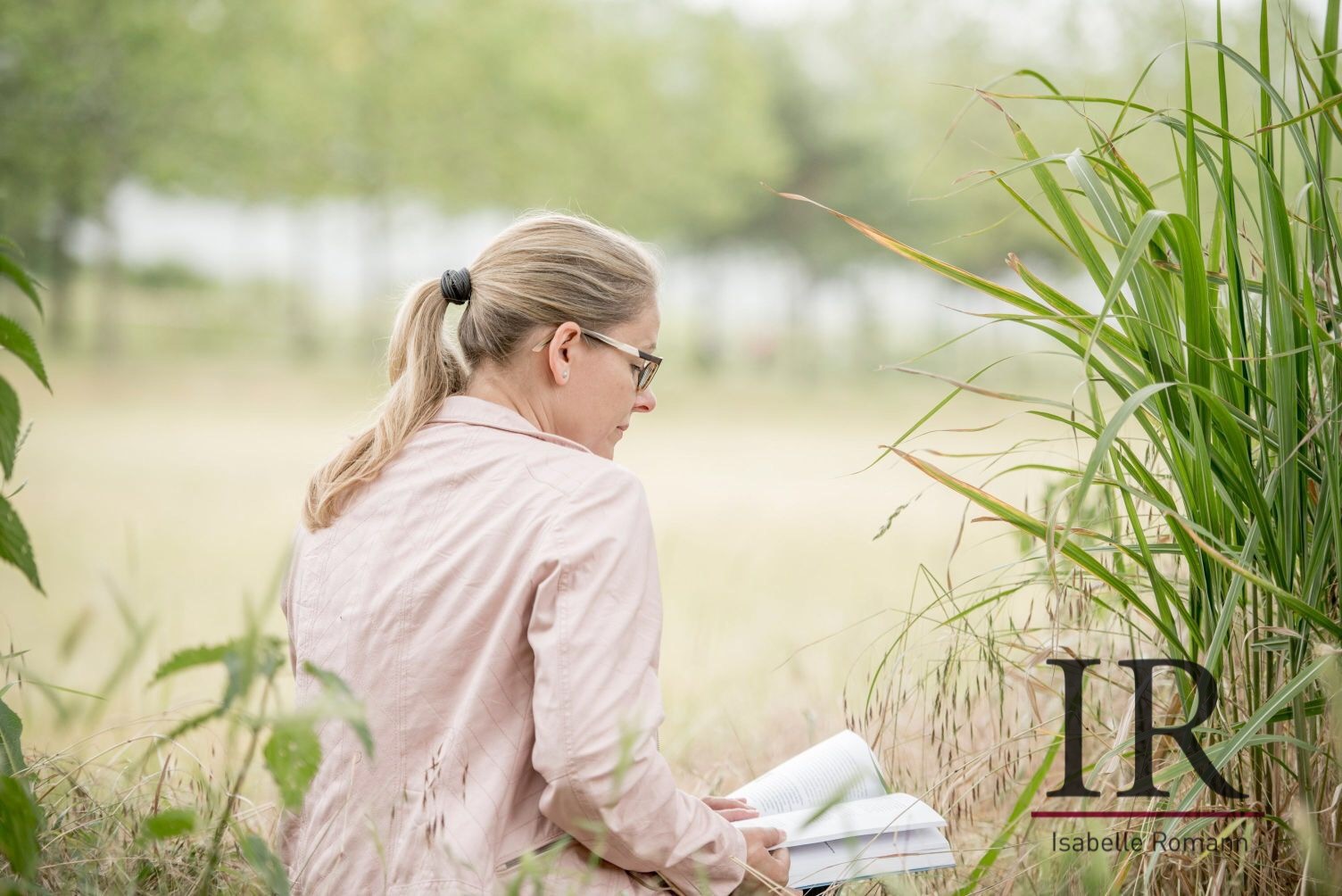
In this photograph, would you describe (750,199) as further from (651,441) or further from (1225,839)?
(1225,839)

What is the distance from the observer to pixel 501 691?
1.59 m

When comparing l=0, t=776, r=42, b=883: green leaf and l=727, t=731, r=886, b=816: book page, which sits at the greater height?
l=0, t=776, r=42, b=883: green leaf

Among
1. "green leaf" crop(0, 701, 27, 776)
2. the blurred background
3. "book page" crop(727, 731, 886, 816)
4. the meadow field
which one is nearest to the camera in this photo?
"green leaf" crop(0, 701, 27, 776)

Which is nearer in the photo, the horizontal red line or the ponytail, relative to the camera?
the horizontal red line

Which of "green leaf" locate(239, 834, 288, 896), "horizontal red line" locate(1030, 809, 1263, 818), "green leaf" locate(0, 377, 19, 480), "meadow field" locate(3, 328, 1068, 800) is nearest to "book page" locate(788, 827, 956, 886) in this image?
"horizontal red line" locate(1030, 809, 1263, 818)

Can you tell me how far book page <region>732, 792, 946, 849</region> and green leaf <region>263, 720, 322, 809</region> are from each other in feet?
2.82

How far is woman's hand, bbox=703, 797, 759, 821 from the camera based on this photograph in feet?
5.92

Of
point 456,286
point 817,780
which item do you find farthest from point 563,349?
point 817,780

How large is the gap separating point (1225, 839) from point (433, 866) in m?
1.18

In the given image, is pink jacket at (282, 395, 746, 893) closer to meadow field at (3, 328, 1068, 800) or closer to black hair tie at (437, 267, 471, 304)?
meadow field at (3, 328, 1068, 800)

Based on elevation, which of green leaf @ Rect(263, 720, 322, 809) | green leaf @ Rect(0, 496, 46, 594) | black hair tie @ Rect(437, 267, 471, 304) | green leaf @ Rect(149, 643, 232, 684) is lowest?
green leaf @ Rect(263, 720, 322, 809)

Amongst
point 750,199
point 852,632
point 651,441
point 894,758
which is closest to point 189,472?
point 651,441

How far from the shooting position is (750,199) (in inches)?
1204

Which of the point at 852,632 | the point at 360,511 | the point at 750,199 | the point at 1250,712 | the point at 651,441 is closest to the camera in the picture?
the point at 1250,712
